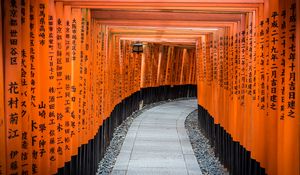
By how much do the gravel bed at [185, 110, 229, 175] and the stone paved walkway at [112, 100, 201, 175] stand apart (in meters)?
0.20

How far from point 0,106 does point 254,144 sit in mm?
4275

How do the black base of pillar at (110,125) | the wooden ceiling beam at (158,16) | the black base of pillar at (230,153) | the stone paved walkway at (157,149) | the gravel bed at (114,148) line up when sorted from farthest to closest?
the gravel bed at (114,148) < the stone paved walkway at (157,149) < the wooden ceiling beam at (158,16) < the black base of pillar at (110,125) < the black base of pillar at (230,153)

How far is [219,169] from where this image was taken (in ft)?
36.4

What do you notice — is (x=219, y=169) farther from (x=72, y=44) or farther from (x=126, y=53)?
(x=126, y=53)

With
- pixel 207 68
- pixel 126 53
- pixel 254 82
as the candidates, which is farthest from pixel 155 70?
pixel 254 82

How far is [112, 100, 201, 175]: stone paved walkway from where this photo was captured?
11.0m

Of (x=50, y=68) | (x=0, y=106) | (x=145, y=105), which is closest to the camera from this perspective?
(x=0, y=106)

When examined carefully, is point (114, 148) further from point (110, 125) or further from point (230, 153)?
point (230, 153)

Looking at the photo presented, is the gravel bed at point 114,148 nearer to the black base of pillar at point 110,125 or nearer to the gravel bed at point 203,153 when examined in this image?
the black base of pillar at point 110,125

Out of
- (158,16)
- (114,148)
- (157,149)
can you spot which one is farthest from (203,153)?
(158,16)

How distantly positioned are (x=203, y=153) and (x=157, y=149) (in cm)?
134

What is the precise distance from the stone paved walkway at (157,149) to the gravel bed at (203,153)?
195 mm

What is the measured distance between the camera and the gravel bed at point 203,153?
11.1 meters

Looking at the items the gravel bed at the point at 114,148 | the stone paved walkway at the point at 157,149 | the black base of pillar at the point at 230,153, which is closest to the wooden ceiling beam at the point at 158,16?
the black base of pillar at the point at 230,153
